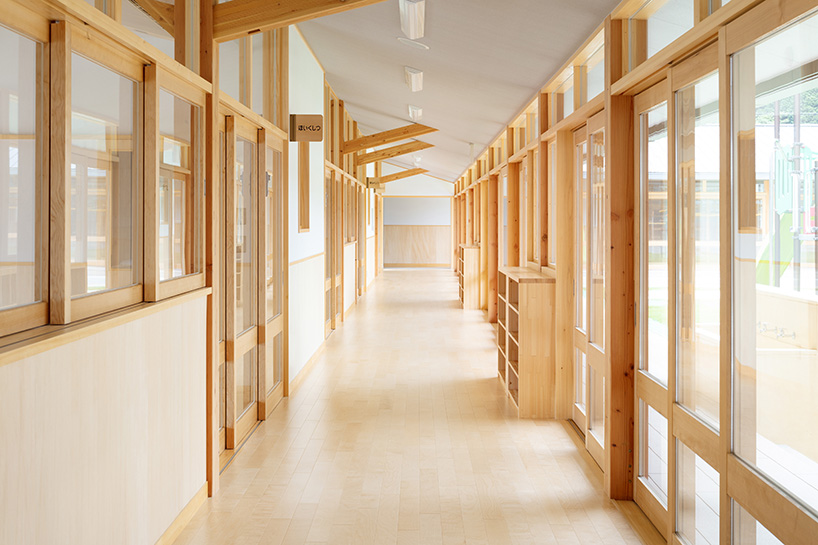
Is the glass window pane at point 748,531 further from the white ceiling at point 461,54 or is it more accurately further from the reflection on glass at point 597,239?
the white ceiling at point 461,54

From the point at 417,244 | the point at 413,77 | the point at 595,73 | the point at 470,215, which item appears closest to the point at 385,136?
the point at 413,77

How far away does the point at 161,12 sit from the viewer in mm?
2951

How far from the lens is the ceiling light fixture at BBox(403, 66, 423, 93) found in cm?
611

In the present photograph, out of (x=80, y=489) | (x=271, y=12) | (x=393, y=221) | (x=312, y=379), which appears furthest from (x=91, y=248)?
(x=393, y=221)

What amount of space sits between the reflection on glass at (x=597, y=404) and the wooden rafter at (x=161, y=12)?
2923mm

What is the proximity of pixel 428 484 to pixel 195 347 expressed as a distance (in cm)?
143

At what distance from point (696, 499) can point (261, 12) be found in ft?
9.91

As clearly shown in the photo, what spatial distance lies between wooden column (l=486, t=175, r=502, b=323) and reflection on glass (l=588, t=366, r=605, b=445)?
5.79m

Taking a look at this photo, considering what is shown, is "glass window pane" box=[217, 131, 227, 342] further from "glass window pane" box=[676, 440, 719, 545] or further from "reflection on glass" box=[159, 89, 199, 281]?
"glass window pane" box=[676, 440, 719, 545]

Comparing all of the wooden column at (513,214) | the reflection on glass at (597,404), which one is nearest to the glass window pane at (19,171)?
the reflection on glass at (597,404)

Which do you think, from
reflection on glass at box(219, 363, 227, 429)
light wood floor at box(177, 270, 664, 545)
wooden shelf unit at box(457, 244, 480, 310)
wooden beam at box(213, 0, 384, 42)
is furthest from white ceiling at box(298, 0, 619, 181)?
reflection on glass at box(219, 363, 227, 429)

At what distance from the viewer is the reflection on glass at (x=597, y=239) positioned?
3.89m

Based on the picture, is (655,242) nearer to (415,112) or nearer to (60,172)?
(60,172)

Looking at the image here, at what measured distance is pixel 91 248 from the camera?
2.31m
